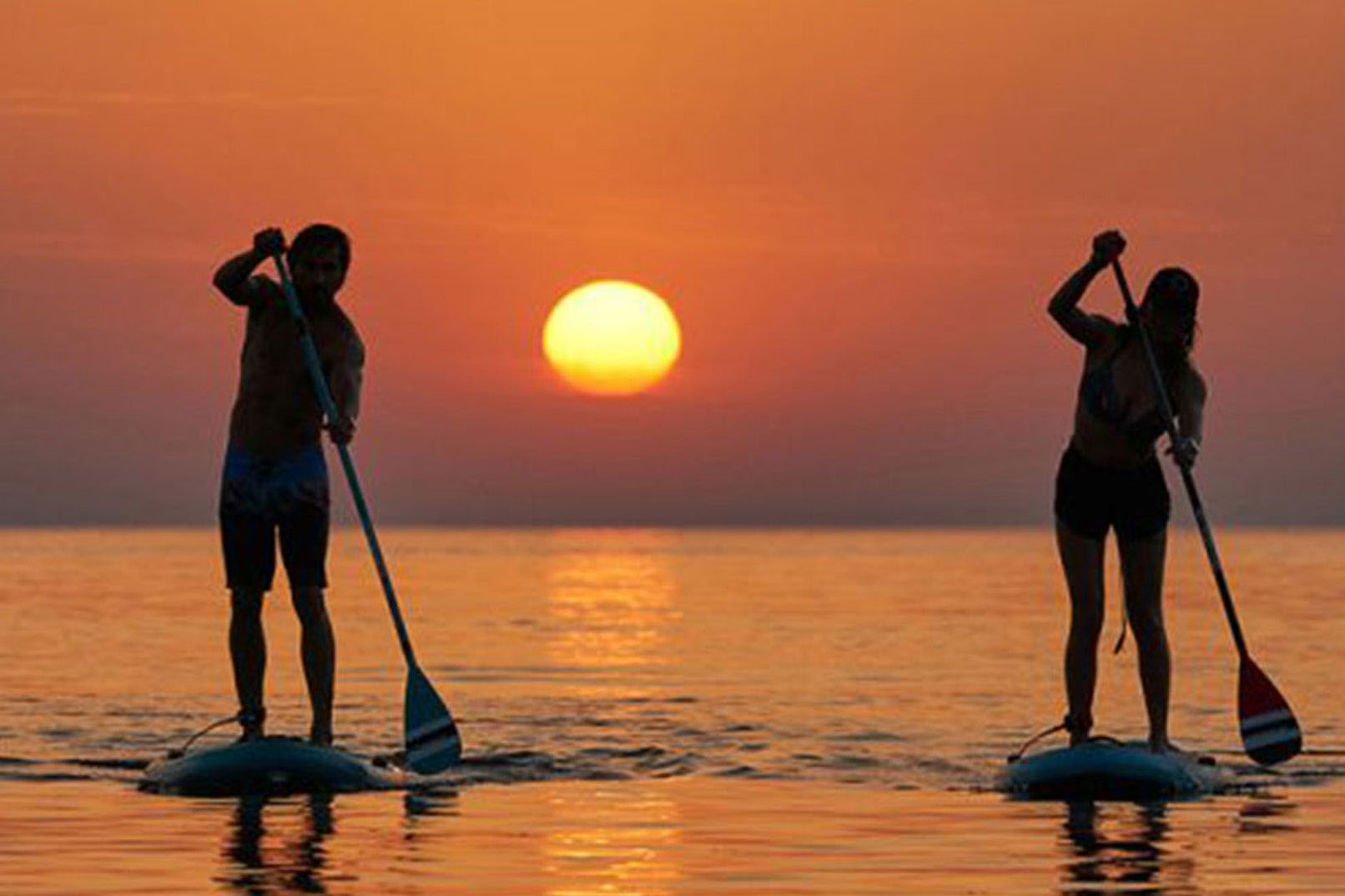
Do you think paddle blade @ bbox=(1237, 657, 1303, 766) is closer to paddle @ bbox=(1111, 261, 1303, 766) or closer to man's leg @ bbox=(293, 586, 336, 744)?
paddle @ bbox=(1111, 261, 1303, 766)

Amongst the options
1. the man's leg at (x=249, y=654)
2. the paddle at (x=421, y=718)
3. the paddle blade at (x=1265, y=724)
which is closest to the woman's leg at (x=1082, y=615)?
the paddle blade at (x=1265, y=724)

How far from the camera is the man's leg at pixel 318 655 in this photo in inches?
641

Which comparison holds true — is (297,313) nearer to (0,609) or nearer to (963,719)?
(963,719)

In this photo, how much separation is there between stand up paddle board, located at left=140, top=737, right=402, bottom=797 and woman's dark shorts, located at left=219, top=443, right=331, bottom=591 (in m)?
0.87

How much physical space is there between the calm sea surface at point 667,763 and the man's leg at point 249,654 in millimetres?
751

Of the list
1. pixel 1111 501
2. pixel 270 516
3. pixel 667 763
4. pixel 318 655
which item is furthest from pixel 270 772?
pixel 1111 501

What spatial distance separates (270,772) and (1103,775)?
4.37m

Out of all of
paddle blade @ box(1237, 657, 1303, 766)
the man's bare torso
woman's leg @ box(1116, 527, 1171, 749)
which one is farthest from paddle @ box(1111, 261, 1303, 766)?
the man's bare torso

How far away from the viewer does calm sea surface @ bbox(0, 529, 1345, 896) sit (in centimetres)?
1287

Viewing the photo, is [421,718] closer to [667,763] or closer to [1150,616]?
[667,763]

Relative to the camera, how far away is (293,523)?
53.3ft

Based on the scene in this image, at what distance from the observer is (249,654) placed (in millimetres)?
16344

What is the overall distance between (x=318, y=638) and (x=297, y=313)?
5.72 feet

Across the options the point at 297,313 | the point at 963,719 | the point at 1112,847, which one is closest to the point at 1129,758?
the point at 1112,847
